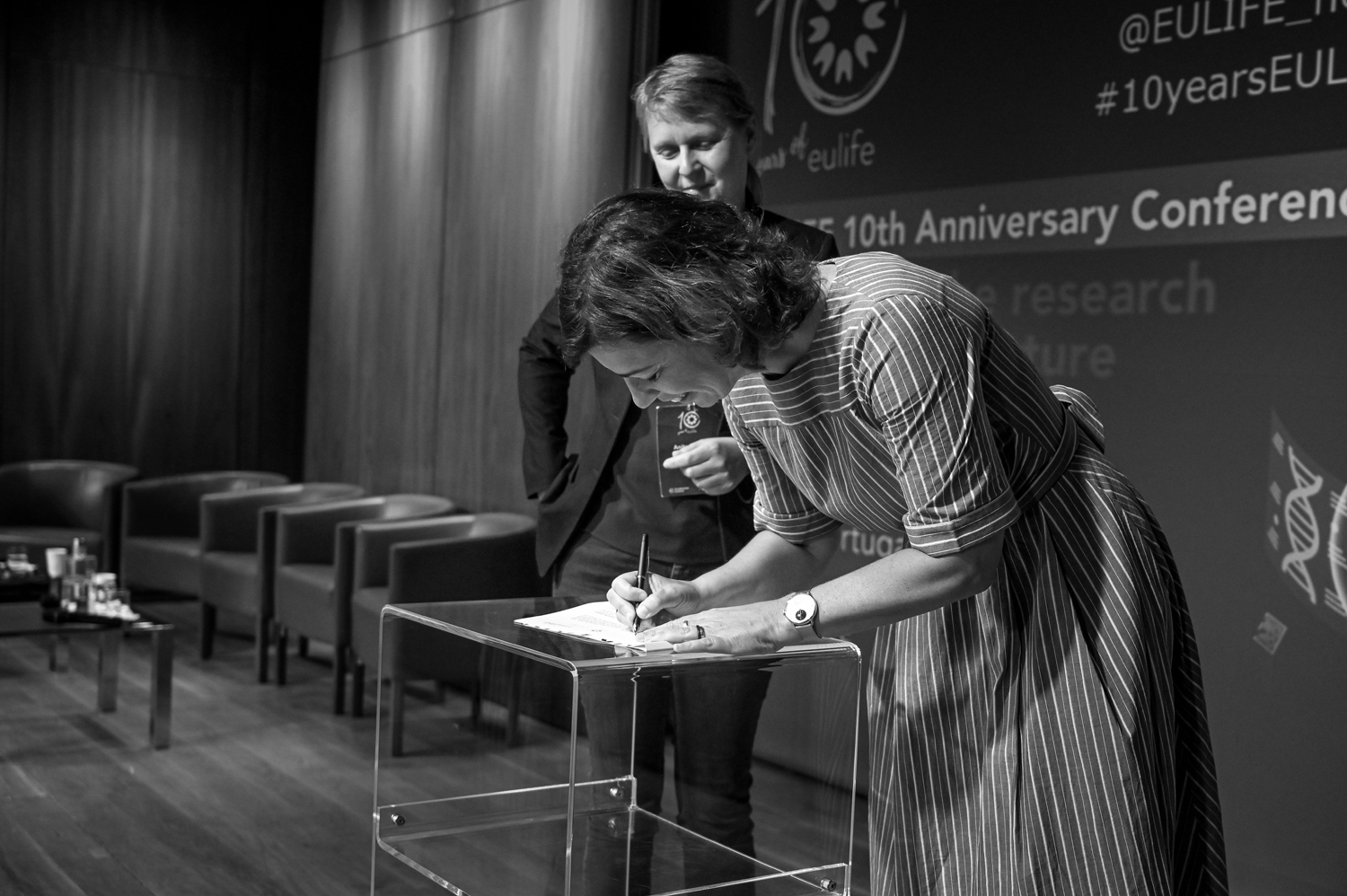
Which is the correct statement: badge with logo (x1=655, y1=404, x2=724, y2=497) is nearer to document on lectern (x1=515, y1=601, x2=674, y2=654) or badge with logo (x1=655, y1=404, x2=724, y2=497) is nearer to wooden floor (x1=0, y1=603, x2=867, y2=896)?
wooden floor (x1=0, y1=603, x2=867, y2=896)

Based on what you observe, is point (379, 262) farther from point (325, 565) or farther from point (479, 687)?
point (479, 687)

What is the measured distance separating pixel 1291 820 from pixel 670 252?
8.10 feet

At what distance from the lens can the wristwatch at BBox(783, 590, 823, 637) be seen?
4.85 feet

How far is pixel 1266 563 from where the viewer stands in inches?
126

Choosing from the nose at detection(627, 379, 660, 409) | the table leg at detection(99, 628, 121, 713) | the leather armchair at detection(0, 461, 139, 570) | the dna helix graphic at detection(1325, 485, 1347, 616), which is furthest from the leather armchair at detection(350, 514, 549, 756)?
the nose at detection(627, 379, 660, 409)

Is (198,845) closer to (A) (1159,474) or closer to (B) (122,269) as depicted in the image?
(A) (1159,474)

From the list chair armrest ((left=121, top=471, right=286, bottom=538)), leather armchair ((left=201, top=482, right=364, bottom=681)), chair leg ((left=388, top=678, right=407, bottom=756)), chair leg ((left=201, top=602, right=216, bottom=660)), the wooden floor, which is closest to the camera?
chair leg ((left=388, top=678, right=407, bottom=756))

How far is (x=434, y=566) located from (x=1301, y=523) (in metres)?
2.79

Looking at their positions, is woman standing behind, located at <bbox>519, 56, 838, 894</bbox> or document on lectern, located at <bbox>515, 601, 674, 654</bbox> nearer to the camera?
document on lectern, located at <bbox>515, 601, 674, 654</bbox>

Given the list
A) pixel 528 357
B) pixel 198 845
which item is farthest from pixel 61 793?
pixel 528 357

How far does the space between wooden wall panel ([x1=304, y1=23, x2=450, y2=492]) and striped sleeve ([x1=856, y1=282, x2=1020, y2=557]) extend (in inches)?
196

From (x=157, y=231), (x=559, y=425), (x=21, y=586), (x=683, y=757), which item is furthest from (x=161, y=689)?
(x=157, y=231)

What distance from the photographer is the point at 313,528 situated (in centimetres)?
573

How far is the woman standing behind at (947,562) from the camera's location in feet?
4.69
